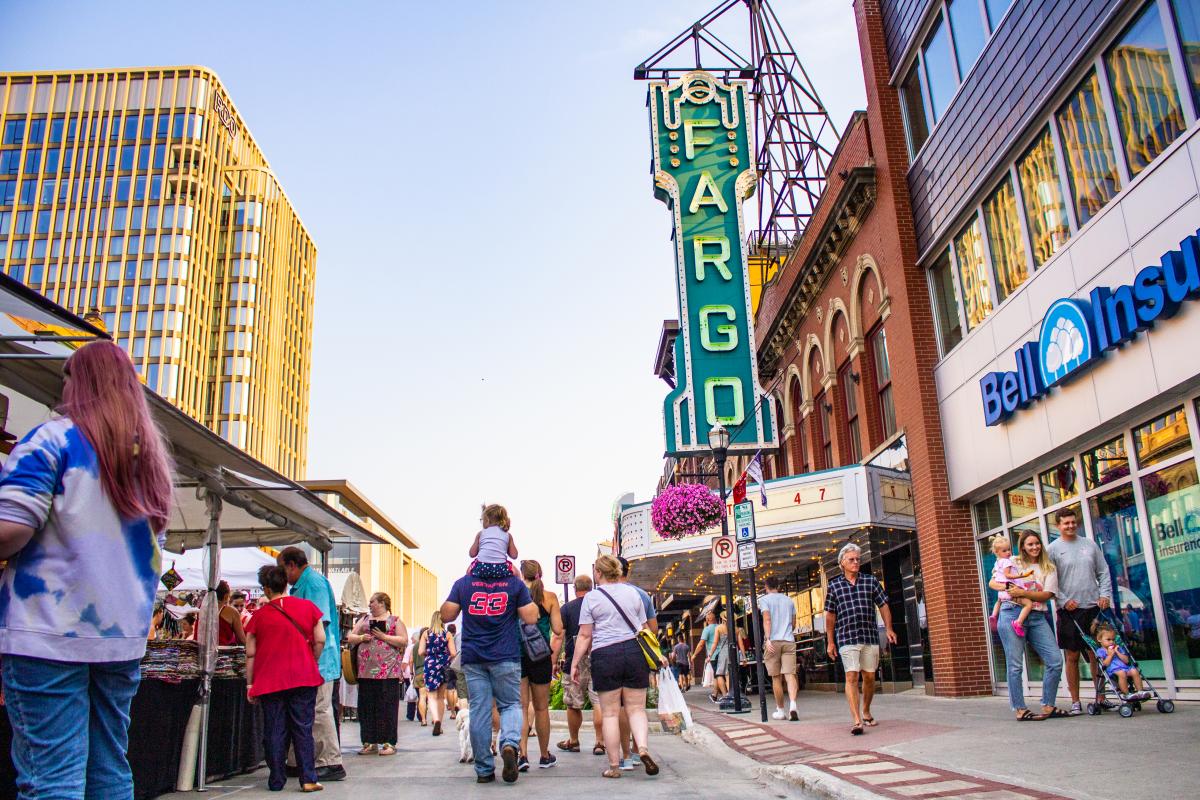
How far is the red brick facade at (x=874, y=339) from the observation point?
15227mm

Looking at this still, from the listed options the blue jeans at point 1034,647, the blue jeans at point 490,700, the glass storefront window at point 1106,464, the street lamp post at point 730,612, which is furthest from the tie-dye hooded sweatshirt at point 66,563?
the street lamp post at point 730,612

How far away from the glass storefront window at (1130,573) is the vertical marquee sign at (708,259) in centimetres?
1006

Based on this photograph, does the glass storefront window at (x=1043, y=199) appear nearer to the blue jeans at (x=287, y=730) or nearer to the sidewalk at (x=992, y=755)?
the sidewalk at (x=992, y=755)

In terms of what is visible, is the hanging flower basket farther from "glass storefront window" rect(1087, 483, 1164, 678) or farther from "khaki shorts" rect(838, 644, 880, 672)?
"khaki shorts" rect(838, 644, 880, 672)

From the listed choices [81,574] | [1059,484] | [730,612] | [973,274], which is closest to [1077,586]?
[1059,484]

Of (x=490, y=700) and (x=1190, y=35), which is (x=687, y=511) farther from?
(x=1190, y=35)

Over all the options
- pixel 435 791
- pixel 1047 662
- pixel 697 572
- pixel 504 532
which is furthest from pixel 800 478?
pixel 435 791

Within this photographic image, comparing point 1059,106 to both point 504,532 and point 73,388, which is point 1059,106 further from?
point 73,388

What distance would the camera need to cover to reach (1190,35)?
970cm

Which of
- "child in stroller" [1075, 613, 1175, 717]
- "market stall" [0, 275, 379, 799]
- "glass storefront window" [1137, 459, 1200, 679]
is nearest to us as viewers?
"market stall" [0, 275, 379, 799]

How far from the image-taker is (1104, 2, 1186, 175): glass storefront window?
10.0 meters

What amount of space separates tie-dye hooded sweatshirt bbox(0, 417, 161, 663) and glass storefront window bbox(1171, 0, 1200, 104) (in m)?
10.0

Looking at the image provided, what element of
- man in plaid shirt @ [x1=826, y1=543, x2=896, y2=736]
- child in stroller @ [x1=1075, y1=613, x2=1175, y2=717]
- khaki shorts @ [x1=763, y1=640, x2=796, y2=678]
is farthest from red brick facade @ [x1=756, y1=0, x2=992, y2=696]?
child in stroller @ [x1=1075, y1=613, x2=1175, y2=717]

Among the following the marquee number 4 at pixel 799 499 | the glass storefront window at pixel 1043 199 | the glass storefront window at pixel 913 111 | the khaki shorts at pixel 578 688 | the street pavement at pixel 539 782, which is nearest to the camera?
the street pavement at pixel 539 782
